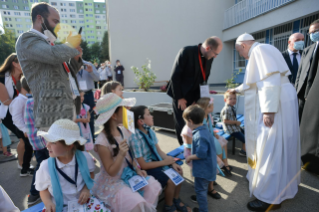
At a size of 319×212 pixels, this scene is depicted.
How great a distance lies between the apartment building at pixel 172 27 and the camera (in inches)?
440

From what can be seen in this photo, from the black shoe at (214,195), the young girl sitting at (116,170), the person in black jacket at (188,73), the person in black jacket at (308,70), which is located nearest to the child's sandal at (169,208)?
the young girl sitting at (116,170)

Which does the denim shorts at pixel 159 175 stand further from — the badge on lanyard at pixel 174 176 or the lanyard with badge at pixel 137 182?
the lanyard with badge at pixel 137 182

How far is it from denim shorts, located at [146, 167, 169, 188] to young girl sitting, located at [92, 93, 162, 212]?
139 mm

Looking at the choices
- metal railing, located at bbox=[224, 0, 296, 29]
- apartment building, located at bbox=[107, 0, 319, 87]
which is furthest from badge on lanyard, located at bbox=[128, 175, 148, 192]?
apartment building, located at bbox=[107, 0, 319, 87]

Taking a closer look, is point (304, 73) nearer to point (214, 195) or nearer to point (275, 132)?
point (275, 132)

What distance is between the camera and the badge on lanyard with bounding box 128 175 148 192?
1966 millimetres

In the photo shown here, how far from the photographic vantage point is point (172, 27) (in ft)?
40.9

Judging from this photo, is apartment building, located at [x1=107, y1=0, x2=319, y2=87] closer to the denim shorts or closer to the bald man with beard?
the bald man with beard

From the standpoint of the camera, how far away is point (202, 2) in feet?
41.8

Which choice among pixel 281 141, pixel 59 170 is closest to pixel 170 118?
pixel 281 141

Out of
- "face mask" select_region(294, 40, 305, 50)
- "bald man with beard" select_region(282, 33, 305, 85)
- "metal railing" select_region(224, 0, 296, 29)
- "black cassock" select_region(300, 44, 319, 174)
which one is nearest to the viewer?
"black cassock" select_region(300, 44, 319, 174)

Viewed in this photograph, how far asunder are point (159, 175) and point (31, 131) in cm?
173

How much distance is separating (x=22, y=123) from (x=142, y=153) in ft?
5.98

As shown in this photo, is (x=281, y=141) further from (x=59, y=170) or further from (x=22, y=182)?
(x=22, y=182)
